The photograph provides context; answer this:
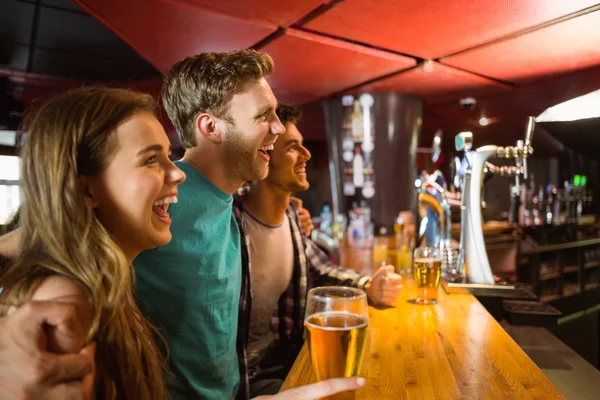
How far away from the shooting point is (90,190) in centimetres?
90

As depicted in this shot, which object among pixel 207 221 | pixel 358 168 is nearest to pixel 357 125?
pixel 358 168

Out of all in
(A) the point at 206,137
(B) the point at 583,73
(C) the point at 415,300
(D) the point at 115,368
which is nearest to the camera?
(D) the point at 115,368

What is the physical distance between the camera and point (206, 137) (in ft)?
4.70

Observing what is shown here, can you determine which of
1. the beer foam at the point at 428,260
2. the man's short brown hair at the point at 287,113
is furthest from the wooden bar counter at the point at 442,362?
the man's short brown hair at the point at 287,113

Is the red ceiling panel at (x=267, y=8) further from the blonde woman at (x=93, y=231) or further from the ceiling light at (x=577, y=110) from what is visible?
the blonde woman at (x=93, y=231)

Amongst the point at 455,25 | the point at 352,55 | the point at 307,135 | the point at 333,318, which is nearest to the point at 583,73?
the point at 455,25

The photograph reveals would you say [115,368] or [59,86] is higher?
[59,86]

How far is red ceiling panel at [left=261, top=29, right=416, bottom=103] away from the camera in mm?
3348

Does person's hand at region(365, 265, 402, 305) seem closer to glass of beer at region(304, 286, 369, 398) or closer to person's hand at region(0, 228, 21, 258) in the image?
glass of beer at region(304, 286, 369, 398)

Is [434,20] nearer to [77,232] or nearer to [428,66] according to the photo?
[428,66]

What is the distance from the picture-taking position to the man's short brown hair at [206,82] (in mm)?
1418

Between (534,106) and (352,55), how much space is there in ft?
12.6

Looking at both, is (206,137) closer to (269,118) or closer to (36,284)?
(269,118)

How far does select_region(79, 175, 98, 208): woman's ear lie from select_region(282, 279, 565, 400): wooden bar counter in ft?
1.83
